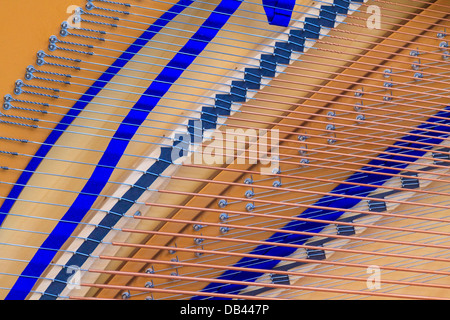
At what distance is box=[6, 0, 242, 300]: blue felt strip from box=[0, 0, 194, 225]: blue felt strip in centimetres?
20

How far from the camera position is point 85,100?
3.21 metres

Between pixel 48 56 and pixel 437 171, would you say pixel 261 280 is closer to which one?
pixel 437 171

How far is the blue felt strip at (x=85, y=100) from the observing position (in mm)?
3047

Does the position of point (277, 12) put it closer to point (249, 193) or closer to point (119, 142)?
point (249, 193)

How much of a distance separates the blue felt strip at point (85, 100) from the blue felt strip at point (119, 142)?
0.20 metres

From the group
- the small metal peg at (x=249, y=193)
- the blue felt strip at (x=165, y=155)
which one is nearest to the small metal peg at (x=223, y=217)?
the small metal peg at (x=249, y=193)

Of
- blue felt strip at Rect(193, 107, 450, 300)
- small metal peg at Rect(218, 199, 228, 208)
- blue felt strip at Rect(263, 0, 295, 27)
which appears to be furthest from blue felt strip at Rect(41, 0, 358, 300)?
blue felt strip at Rect(193, 107, 450, 300)

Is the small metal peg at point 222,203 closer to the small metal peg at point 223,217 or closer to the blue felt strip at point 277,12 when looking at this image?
the small metal peg at point 223,217

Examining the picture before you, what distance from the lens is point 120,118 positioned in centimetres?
334

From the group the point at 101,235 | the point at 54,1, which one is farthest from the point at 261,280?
the point at 54,1

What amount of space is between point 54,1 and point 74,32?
0.20 meters

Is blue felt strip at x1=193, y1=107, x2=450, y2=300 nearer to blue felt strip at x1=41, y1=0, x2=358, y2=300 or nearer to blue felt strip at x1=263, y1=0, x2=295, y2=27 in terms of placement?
blue felt strip at x1=41, y1=0, x2=358, y2=300

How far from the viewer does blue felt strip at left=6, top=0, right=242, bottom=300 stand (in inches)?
116
